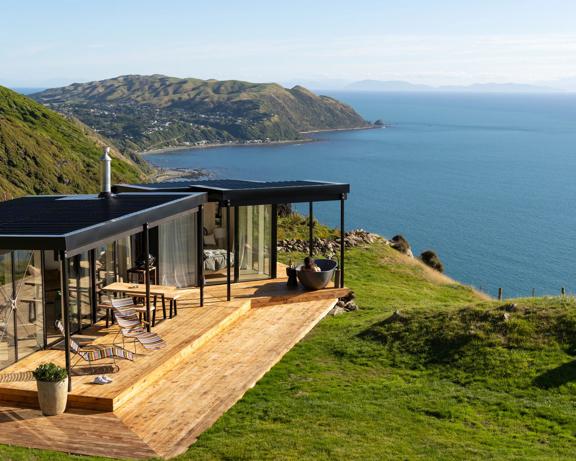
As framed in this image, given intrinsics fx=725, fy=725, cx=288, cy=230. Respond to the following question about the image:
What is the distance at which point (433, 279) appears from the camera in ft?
81.5

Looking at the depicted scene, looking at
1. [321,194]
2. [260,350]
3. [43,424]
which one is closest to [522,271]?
[321,194]

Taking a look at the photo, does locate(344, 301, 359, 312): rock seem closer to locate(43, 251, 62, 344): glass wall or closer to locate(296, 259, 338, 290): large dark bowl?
locate(296, 259, 338, 290): large dark bowl

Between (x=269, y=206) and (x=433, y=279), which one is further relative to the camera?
(x=433, y=279)

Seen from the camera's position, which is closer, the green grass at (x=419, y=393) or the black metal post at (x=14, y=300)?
the green grass at (x=419, y=393)

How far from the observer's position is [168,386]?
11172 mm

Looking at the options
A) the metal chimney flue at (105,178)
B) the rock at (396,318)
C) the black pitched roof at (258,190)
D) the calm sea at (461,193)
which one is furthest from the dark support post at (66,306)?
the calm sea at (461,193)

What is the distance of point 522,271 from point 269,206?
2223 inches

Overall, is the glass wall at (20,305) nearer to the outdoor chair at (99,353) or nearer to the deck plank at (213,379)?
the outdoor chair at (99,353)

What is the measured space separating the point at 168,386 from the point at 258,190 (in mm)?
6517

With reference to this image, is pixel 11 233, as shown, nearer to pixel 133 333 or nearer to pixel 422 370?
pixel 133 333

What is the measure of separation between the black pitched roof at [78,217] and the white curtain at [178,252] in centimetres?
124

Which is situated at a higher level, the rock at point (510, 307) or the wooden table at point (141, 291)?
the wooden table at point (141, 291)

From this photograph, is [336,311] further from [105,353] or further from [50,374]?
[50,374]

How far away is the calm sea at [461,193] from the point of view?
72.8 metres
